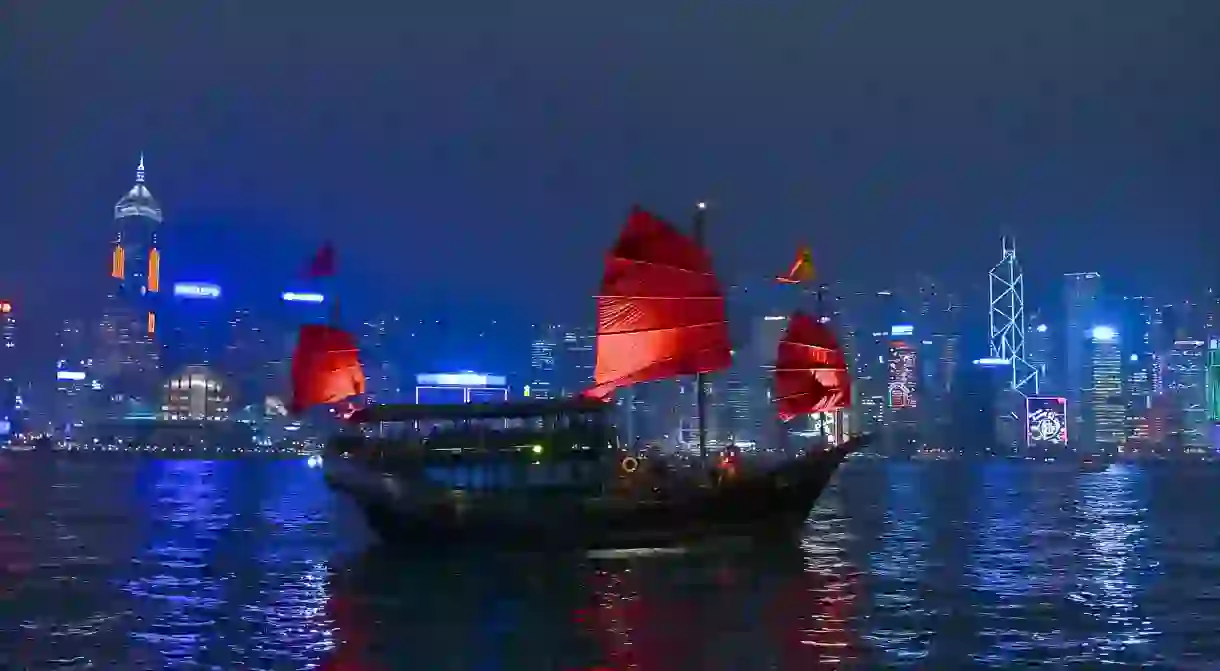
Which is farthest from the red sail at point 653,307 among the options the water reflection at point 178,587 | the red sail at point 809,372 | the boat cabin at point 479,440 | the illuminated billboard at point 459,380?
the illuminated billboard at point 459,380

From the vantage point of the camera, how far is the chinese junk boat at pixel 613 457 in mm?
34719

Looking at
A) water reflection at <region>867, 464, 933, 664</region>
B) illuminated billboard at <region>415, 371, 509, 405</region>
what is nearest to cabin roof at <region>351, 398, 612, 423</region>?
water reflection at <region>867, 464, 933, 664</region>

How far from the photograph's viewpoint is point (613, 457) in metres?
40.4

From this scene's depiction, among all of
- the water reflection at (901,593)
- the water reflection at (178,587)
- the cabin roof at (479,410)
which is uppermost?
the cabin roof at (479,410)

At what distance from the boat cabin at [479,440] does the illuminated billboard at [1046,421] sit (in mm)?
132916

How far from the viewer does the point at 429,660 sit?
19.3m

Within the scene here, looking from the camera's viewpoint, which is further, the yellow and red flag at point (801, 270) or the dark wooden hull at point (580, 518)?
the yellow and red flag at point (801, 270)

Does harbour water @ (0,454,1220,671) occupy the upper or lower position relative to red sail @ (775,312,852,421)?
lower

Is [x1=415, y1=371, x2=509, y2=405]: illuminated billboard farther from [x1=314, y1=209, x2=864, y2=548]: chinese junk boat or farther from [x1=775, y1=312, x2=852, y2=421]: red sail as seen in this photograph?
[x1=775, y1=312, x2=852, y2=421]: red sail

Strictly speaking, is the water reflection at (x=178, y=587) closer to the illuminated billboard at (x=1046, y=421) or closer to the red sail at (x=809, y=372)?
the red sail at (x=809, y=372)

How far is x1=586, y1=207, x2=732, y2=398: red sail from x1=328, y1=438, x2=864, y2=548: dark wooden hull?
694 centimetres

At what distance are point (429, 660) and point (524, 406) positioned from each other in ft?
101

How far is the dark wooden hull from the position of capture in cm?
3419

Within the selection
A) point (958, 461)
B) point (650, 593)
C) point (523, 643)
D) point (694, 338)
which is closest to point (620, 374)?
point (694, 338)
